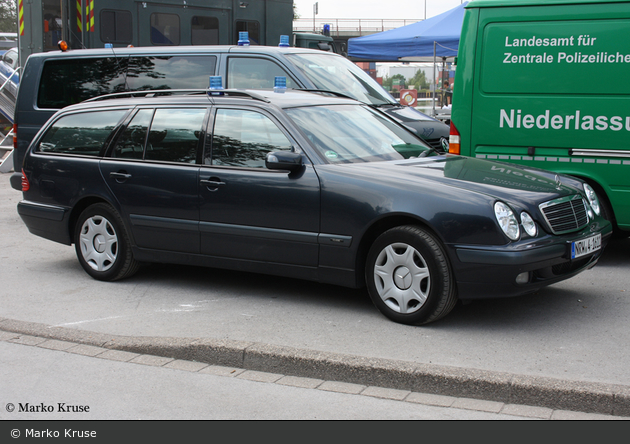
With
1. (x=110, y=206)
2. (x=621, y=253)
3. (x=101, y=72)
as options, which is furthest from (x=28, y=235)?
(x=621, y=253)

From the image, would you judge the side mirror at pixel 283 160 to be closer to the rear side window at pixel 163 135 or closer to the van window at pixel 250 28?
the rear side window at pixel 163 135

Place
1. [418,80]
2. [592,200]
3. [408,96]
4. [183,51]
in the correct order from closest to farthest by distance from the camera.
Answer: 1. [592,200]
2. [183,51]
3. [408,96]
4. [418,80]

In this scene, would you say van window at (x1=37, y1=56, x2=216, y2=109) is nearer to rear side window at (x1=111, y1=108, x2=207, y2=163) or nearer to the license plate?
rear side window at (x1=111, y1=108, x2=207, y2=163)

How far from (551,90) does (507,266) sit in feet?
8.86

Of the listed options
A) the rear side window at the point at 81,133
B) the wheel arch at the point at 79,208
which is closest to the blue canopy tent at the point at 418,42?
the rear side window at the point at 81,133

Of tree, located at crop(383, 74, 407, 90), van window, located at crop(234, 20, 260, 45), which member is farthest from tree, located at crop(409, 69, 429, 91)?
van window, located at crop(234, 20, 260, 45)

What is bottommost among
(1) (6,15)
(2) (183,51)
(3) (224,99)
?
(3) (224,99)

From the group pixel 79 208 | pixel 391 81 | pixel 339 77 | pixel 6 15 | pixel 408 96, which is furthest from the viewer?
pixel 6 15

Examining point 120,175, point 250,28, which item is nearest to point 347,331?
point 120,175

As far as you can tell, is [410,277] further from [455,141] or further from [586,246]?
[455,141]

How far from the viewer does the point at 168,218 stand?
19.3 feet

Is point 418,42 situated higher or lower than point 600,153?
higher

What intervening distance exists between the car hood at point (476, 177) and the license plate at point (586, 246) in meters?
0.34

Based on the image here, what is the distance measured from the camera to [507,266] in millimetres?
4504
